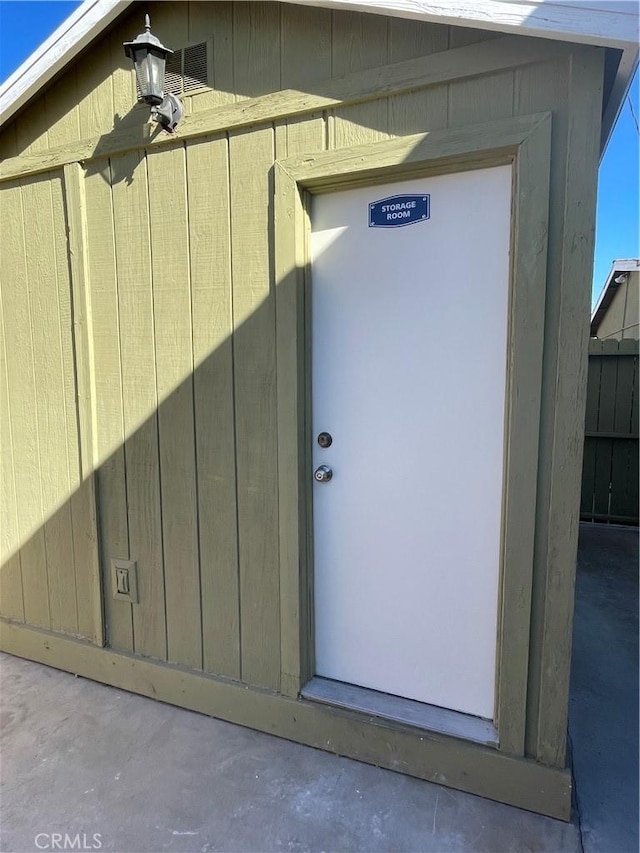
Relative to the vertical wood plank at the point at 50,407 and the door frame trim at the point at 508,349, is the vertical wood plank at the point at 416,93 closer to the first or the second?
the door frame trim at the point at 508,349

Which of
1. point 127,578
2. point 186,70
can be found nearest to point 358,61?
point 186,70

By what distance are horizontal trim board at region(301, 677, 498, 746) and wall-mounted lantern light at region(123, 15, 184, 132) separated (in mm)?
2276

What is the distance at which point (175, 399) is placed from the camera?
6.83 ft

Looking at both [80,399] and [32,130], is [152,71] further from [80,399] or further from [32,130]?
[80,399]

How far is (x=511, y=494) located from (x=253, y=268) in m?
1.22

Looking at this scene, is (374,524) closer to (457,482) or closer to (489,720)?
(457,482)

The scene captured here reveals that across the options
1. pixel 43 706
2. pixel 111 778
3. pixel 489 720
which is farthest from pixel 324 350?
pixel 43 706

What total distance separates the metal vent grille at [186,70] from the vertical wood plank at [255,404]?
313mm

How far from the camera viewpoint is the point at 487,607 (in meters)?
1.72

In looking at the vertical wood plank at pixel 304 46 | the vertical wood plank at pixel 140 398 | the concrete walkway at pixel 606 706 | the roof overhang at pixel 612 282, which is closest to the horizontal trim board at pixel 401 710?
the concrete walkway at pixel 606 706

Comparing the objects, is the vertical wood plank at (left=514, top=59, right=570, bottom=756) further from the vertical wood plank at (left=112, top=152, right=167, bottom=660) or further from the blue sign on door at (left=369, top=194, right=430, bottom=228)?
the vertical wood plank at (left=112, top=152, right=167, bottom=660)

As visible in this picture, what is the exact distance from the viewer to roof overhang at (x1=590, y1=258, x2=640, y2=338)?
7.08 meters

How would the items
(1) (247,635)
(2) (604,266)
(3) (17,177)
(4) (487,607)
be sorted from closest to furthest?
(4) (487,607)
(1) (247,635)
(3) (17,177)
(2) (604,266)

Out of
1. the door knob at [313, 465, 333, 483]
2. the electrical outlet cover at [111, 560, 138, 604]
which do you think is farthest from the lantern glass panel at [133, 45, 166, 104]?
the electrical outlet cover at [111, 560, 138, 604]
